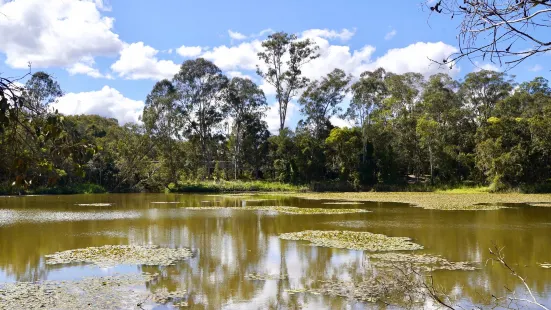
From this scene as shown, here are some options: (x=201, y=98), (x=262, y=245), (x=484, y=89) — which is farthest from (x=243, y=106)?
(x=262, y=245)

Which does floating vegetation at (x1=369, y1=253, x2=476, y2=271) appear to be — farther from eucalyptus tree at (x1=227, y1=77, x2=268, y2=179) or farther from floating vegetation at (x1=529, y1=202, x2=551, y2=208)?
eucalyptus tree at (x1=227, y1=77, x2=268, y2=179)

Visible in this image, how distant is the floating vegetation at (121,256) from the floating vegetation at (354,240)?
10.2 feet

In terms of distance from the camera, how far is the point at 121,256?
366 inches

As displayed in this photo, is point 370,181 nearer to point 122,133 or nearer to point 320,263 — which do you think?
point 122,133

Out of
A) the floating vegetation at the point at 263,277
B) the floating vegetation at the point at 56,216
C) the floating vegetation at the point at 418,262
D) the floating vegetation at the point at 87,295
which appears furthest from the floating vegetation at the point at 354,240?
the floating vegetation at the point at 56,216

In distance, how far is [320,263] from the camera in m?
8.69

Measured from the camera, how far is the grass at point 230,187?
34406 mm

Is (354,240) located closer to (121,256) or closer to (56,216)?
(121,256)

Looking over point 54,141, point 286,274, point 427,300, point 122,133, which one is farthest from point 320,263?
point 122,133

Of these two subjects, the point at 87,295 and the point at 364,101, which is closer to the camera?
the point at 87,295

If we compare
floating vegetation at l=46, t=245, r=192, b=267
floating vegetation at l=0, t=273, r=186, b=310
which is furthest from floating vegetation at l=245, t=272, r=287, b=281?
floating vegetation at l=46, t=245, r=192, b=267

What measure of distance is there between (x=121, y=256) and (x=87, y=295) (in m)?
2.83

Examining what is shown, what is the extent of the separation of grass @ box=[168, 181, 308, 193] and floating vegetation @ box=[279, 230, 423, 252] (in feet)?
72.6

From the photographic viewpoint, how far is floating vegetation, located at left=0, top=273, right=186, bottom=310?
19.9 ft
